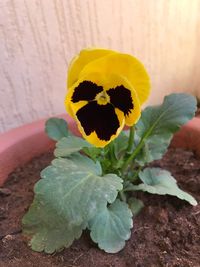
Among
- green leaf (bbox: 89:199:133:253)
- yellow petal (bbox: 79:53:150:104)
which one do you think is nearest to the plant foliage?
green leaf (bbox: 89:199:133:253)

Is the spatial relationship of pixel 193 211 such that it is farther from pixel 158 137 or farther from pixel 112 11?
pixel 112 11

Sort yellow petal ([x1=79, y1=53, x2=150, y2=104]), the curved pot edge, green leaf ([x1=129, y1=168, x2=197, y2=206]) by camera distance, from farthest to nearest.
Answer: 1. the curved pot edge
2. green leaf ([x1=129, y1=168, x2=197, y2=206])
3. yellow petal ([x1=79, y1=53, x2=150, y2=104])

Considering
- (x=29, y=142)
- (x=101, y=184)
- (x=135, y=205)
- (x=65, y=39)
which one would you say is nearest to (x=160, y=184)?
(x=135, y=205)

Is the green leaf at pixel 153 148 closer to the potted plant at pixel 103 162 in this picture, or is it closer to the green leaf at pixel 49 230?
the potted plant at pixel 103 162

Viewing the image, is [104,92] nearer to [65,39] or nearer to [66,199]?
[66,199]

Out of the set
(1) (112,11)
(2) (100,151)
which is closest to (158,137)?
(2) (100,151)

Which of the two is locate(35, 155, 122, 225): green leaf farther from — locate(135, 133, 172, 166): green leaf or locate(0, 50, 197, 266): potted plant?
locate(135, 133, 172, 166): green leaf

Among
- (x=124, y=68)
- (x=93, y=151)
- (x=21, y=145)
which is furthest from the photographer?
(x=21, y=145)
